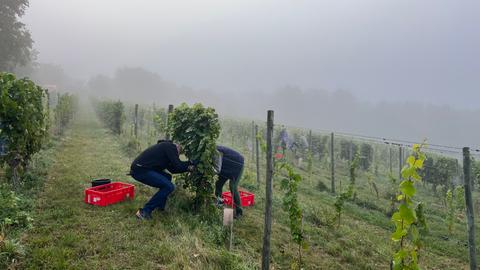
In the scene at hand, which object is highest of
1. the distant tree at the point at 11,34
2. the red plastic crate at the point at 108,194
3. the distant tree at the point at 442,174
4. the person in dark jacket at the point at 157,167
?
the distant tree at the point at 11,34

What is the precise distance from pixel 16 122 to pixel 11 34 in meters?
27.5

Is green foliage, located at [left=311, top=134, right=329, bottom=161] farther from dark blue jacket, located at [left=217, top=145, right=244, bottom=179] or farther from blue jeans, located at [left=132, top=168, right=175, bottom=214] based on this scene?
blue jeans, located at [left=132, top=168, right=175, bottom=214]

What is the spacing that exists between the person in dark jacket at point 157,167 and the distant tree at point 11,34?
28875mm

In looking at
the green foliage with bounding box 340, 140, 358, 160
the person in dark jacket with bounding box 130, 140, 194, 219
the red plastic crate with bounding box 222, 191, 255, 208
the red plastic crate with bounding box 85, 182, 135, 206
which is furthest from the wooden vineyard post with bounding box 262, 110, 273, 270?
the green foliage with bounding box 340, 140, 358, 160

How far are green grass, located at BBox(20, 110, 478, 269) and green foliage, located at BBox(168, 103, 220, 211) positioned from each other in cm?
50

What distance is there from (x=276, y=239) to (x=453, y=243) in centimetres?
462

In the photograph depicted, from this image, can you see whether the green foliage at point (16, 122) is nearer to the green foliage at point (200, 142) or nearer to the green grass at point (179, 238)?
the green grass at point (179, 238)

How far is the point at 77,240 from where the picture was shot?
14.4ft

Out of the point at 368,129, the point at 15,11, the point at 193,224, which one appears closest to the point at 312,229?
the point at 193,224

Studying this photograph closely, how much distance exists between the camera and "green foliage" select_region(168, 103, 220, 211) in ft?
19.1

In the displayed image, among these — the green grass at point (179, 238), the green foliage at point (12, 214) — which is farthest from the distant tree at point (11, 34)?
the green foliage at point (12, 214)

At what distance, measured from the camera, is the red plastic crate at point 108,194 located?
19.2ft

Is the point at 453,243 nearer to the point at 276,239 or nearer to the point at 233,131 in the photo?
the point at 276,239

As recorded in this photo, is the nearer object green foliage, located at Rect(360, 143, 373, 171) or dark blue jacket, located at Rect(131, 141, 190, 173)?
dark blue jacket, located at Rect(131, 141, 190, 173)
